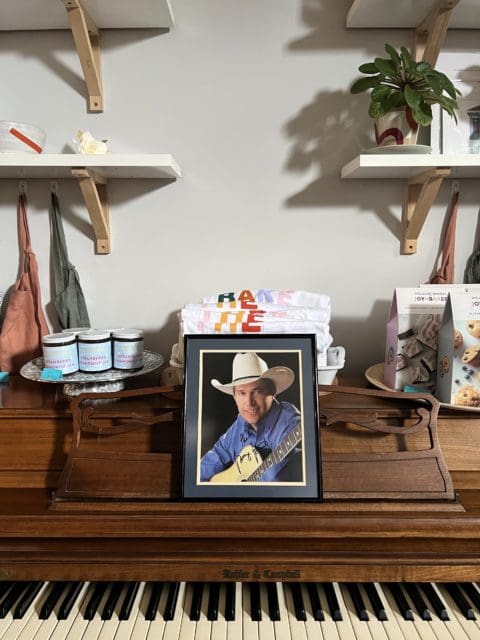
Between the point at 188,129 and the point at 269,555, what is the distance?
108cm

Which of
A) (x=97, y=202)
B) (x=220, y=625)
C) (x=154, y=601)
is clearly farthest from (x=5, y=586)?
(x=97, y=202)

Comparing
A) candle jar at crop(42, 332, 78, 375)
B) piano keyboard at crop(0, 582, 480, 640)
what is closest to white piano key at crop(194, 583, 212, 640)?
piano keyboard at crop(0, 582, 480, 640)

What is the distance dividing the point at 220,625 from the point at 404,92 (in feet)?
3.82

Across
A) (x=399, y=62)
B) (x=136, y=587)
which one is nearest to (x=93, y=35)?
(x=399, y=62)

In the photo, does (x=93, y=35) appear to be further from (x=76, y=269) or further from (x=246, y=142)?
(x=76, y=269)

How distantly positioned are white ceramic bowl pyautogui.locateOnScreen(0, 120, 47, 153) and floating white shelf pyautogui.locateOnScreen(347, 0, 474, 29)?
2.83ft

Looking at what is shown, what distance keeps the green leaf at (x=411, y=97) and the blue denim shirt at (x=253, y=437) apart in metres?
0.75

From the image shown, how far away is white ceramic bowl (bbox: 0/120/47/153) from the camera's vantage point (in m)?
1.21

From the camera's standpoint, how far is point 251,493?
0.94 metres

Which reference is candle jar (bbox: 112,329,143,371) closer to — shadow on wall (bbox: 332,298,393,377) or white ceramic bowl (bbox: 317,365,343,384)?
white ceramic bowl (bbox: 317,365,343,384)

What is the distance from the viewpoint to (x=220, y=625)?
2.67 feet

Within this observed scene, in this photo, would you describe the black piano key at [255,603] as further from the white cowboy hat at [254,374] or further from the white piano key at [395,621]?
the white cowboy hat at [254,374]

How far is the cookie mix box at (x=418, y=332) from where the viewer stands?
1.16 meters

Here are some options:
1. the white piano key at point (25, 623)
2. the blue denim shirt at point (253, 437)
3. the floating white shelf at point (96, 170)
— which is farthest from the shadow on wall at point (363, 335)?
the white piano key at point (25, 623)
